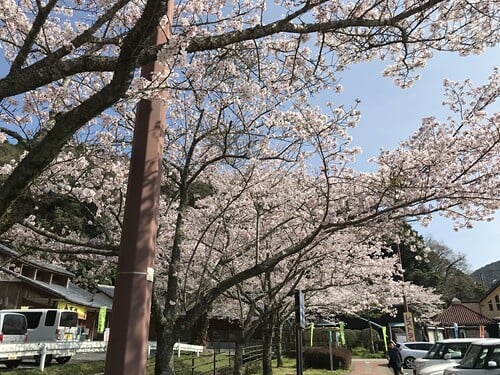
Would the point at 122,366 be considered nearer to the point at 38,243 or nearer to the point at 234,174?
the point at 38,243

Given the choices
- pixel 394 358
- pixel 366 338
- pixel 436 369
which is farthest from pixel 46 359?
pixel 366 338

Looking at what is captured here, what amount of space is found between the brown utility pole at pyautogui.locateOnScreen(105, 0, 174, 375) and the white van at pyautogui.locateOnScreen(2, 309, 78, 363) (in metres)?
16.3

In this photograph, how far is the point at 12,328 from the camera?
1489 cm

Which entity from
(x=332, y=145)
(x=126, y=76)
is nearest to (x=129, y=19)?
(x=126, y=76)

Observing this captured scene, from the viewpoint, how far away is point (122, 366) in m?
2.86

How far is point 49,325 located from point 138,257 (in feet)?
54.9

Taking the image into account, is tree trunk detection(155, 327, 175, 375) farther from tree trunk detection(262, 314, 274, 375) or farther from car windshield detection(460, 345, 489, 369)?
tree trunk detection(262, 314, 274, 375)

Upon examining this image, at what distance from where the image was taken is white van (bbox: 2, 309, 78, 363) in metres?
17.2

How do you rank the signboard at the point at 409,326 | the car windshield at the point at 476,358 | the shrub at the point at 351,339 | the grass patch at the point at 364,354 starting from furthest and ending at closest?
the shrub at the point at 351,339, the grass patch at the point at 364,354, the signboard at the point at 409,326, the car windshield at the point at 476,358

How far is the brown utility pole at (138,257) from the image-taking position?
2896 mm

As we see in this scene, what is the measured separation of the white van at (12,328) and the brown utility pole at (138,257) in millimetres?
13732

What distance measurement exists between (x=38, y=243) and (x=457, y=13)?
759cm

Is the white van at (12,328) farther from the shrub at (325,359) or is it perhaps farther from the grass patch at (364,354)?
the grass patch at (364,354)

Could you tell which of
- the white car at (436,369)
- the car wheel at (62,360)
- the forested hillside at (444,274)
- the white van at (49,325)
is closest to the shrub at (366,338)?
the forested hillside at (444,274)
